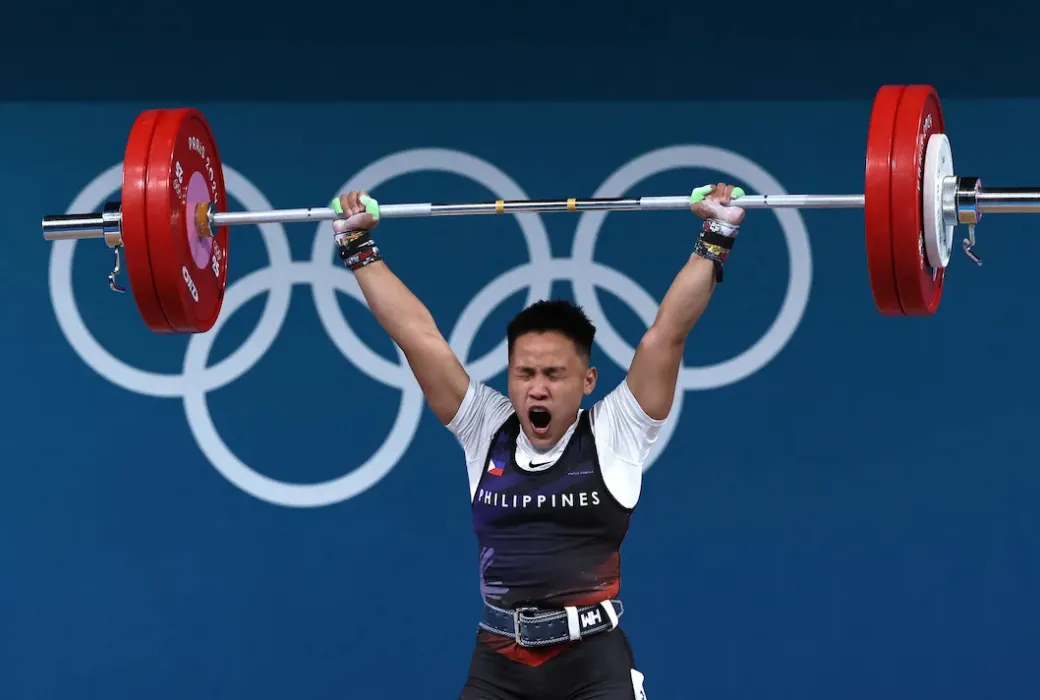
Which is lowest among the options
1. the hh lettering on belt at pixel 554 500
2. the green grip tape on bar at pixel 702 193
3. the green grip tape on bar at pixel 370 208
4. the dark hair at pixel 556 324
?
the hh lettering on belt at pixel 554 500

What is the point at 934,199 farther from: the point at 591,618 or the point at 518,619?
the point at 518,619

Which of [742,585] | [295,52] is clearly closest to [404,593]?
[742,585]

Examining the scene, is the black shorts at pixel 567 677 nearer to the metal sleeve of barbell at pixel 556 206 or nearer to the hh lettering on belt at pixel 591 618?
the hh lettering on belt at pixel 591 618

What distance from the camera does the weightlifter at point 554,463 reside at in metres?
3.51

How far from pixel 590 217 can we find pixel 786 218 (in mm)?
620

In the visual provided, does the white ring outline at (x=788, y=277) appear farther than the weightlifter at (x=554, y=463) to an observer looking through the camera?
Yes

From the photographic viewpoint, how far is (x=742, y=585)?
488cm

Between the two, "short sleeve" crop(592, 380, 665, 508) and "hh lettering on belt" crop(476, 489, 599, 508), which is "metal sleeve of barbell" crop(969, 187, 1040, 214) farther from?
"hh lettering on belt" crop(476, 489, 599, 508)

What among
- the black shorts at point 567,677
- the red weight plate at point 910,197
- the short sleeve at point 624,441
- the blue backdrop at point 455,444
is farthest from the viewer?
the blue backdrop at point 455,444

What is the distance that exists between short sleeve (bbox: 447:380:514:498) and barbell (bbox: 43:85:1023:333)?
0.46 metres

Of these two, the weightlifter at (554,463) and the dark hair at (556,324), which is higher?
the dark hair at (556,324)

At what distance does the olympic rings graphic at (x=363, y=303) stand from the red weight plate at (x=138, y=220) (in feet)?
4.14

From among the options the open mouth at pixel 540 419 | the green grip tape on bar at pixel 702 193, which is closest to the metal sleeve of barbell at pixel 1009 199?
the green grip tape on bar at pixel 702 193

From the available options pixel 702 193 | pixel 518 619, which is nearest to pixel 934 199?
pixel 702 193
